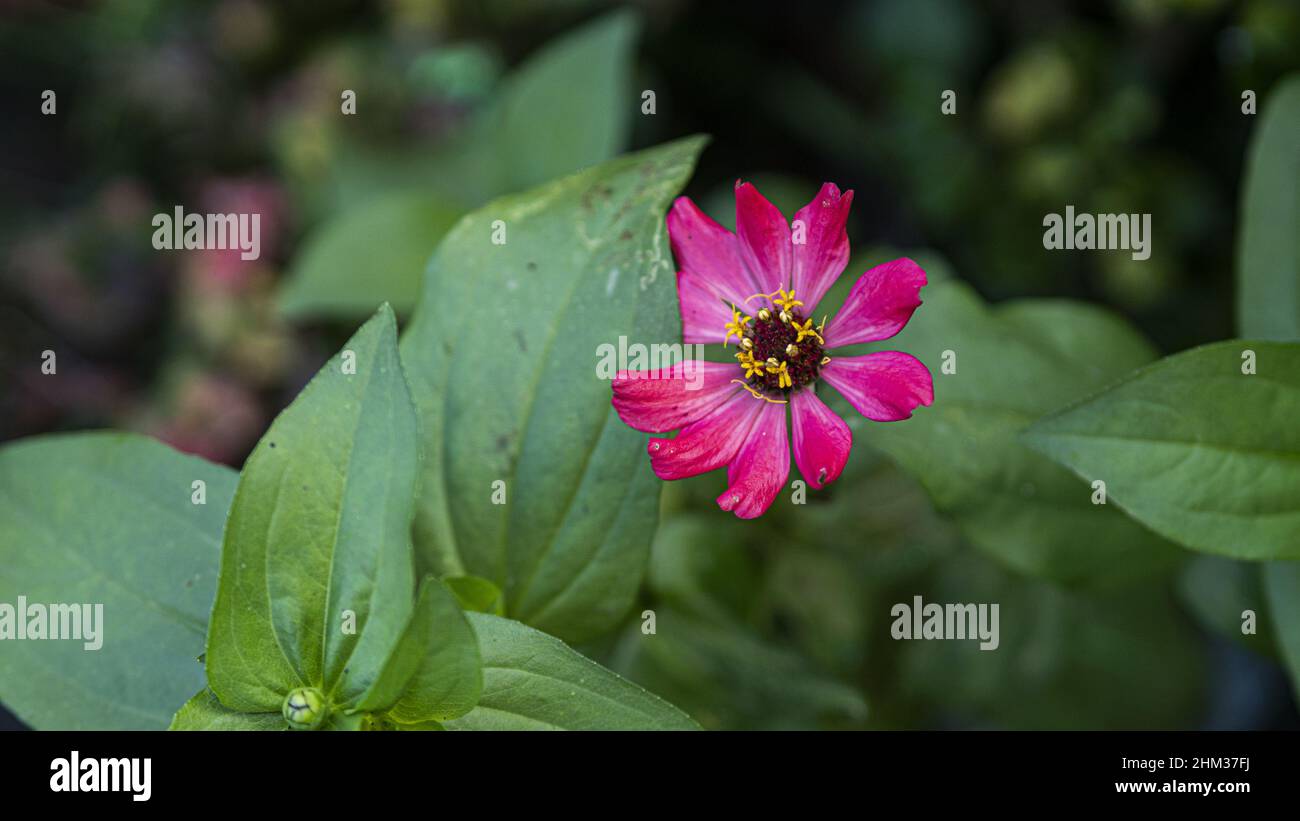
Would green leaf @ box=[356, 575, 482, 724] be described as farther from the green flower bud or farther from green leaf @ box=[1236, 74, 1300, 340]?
green leaf @ box=[1236, 74, 1300, 340]

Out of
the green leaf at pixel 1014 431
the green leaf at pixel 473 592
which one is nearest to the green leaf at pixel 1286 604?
the green leaf at pixel 1014 431

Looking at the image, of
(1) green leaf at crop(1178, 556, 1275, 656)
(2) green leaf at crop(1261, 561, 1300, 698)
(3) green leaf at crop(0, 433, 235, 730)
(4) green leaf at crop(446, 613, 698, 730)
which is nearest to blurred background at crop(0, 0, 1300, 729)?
(1) green leaf at crop(1178, 556, 1275, 656)

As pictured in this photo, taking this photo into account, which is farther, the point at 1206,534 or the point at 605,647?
the point at 605,647

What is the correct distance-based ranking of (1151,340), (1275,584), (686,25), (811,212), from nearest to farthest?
(811,212) → (1275,584) → (1151,340) → (686,25)
